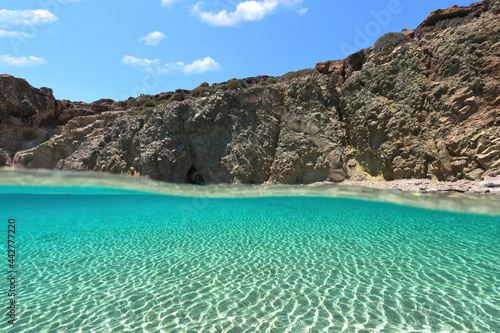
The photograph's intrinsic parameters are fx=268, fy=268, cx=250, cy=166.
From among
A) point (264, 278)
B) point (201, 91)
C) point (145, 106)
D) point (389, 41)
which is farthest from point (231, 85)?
point (264, 278)

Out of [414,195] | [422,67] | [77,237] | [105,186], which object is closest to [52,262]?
[77,237]

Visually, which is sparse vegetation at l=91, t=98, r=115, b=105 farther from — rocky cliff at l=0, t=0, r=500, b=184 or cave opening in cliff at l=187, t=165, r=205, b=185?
cave opening in cliff at l=187, t=165, r=205, b=185

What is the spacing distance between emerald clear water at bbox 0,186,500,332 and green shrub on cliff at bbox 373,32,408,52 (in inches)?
941

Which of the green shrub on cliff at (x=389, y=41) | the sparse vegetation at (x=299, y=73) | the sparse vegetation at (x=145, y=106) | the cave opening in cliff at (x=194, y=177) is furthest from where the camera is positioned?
the sparse vegetation at (x=145, y=106)

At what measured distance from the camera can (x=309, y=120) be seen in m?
31.4

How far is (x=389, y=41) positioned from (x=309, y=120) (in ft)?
40.4

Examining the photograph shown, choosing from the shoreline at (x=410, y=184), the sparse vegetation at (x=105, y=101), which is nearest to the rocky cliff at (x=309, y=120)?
the shoreline at (x=410, y=184)

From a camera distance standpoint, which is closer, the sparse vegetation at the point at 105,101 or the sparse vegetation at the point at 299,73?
the sparse vegetation at the point at 299,73

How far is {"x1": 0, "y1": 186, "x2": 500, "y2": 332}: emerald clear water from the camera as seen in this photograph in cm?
469

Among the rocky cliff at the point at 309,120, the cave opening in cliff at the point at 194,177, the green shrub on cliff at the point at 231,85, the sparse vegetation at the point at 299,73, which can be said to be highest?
the sparse vegetation at the point at 299,73

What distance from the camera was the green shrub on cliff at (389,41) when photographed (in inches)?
1153

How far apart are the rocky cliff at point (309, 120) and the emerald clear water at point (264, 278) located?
48.4ft

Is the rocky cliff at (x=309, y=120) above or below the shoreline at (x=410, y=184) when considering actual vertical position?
above

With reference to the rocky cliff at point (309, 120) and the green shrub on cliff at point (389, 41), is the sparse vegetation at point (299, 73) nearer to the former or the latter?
the rocky cliff at point (309, 120)
